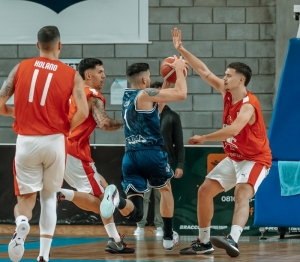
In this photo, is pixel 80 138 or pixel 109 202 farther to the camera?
pixel 80 138

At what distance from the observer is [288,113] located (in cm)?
811

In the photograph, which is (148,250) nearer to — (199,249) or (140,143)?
(199,249)

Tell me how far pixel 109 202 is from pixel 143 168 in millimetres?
510

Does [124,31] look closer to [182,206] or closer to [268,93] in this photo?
[268,93]

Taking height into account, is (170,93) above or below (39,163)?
above

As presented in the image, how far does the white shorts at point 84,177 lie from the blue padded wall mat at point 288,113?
89.6 inches

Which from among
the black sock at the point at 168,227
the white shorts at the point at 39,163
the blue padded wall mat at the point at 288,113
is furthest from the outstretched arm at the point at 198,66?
the white shorts at the point at 39,163

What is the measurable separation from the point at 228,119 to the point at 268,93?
15.5 feet

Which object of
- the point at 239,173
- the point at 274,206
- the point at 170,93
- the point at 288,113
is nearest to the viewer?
the point at 170,93

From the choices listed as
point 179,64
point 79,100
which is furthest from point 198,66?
point 79,100

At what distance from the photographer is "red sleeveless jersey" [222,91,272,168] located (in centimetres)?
663

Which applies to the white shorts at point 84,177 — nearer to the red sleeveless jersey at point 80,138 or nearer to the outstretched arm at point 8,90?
the red sleeveless jersey at point 80,138

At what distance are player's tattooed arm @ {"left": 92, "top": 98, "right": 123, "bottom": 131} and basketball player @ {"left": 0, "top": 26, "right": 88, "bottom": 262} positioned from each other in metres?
0.94

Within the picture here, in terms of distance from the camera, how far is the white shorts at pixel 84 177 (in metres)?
6.91
